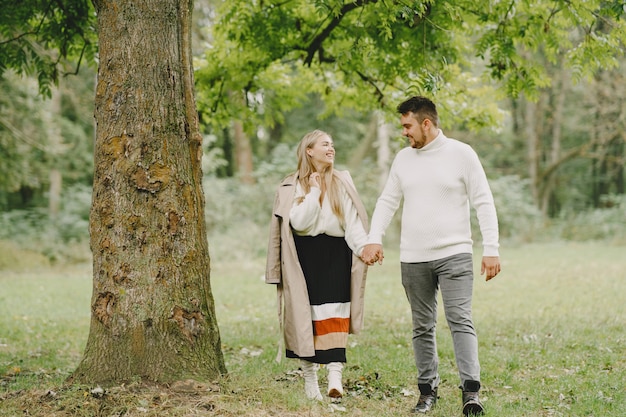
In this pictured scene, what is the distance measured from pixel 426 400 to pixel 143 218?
2.47 meters

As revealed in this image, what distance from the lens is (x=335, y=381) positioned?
5.04 metres

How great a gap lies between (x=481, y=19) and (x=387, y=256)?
13.5m

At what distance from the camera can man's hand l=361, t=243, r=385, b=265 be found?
15.8 ft

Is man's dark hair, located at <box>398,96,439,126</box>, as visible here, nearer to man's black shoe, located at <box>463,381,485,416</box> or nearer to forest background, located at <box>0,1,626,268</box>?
forest background, located at <box>0,1,626,268</box>

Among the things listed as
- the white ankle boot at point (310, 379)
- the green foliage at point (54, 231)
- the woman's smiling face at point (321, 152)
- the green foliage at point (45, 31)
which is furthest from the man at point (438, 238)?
the green foliage at point (54, 231)

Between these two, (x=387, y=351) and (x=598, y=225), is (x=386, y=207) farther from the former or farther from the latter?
(x=598, y=225)

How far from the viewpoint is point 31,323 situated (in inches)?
383

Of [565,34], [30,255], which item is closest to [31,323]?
[565,34]

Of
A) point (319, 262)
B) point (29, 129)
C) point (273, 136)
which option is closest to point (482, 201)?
point (319, 262)

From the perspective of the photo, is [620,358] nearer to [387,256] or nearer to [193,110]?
[193,110]

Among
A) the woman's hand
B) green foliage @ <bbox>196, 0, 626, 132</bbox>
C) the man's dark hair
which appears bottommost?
the woman's hand

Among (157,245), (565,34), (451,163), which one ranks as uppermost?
(565,34)

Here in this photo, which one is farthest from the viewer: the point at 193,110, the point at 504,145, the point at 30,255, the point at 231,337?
the point at 504,145

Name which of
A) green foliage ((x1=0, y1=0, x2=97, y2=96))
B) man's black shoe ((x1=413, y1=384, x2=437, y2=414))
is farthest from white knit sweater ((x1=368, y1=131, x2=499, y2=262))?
green foliage ((x1=0, y1=0, x2=97, y2=96))
